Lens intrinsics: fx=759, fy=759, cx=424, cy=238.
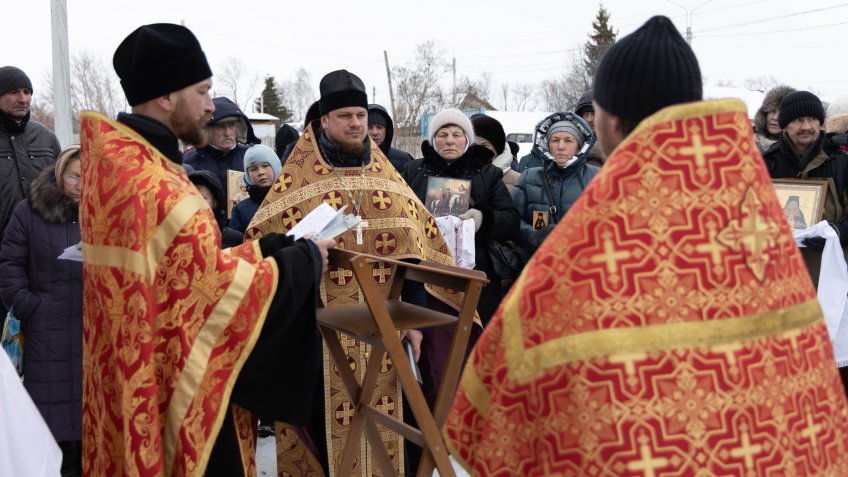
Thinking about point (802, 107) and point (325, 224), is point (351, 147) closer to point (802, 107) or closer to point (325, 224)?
point (325, 224)

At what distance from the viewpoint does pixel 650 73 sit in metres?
1.71

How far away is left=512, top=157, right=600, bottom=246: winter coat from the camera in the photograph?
15.8ft

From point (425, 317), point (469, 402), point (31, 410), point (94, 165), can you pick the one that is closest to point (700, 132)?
point (469, 402)

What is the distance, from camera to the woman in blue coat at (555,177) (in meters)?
4.81

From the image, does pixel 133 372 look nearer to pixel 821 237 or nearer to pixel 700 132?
pixel 700 132

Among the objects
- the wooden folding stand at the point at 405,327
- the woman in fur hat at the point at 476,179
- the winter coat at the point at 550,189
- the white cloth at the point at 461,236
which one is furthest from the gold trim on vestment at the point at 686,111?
the winter coat at the point at 550,189

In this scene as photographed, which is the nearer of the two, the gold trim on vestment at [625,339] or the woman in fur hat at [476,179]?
the gold trim on vestment at [625,339]

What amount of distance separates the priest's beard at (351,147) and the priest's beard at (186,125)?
3.79 feet

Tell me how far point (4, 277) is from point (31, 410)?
1935 millimetres

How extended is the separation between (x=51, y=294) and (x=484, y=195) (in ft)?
8.44

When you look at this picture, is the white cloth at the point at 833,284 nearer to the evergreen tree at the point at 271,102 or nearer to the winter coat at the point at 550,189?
the winter coat at the point at 550,189

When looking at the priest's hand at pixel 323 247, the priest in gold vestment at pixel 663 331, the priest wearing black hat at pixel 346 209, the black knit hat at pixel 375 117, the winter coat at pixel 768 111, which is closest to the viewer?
the priest in gold vestment at pixel 663 331

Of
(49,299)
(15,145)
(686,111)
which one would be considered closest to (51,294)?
(49,299)

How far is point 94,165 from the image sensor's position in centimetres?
251
